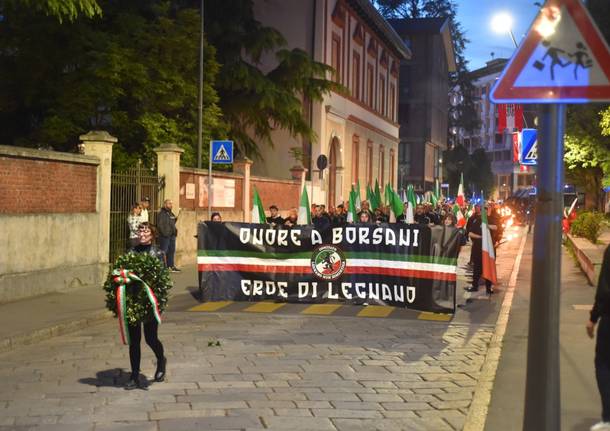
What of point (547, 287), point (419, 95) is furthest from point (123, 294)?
point (419, 95)

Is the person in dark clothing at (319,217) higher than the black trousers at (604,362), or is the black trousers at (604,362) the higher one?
the person in dark clothing at (319,217)

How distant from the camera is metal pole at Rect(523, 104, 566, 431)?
15.9 feet

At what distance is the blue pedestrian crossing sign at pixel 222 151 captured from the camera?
2164 centimetres

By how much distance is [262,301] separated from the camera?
15211mm

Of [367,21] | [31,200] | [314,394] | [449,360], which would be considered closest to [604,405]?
[314,394]

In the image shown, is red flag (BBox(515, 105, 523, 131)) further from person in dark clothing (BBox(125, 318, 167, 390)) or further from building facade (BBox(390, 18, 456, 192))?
building facade (BBox(390, 18, 456, 192))

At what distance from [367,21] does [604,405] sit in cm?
4284

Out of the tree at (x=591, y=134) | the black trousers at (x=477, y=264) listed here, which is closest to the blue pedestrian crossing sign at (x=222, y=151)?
the black trousers at (x=477, y=264)

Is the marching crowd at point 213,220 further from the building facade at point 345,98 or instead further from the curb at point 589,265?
the building facade at point 345,98

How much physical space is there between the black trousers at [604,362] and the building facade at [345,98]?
2802 centimetres

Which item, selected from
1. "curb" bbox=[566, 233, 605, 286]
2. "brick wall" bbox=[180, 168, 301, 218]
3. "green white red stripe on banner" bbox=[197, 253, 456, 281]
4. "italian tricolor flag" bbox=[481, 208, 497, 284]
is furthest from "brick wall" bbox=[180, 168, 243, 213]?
"curb" bbox=[566, 233, 605, 286]

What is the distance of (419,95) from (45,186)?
2316 inches

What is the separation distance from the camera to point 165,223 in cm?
1970

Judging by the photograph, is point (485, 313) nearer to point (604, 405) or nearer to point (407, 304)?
point (407, 304)
